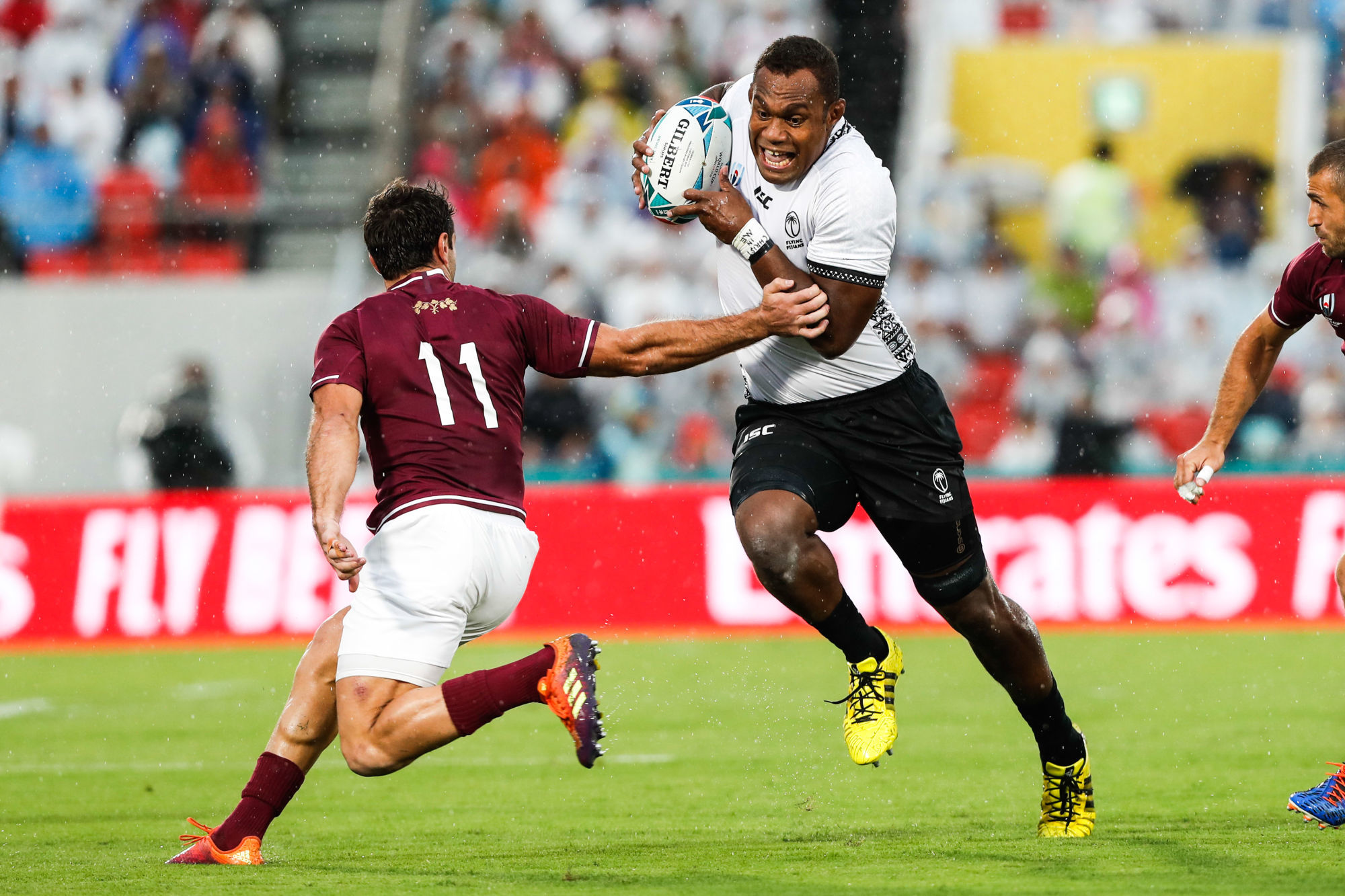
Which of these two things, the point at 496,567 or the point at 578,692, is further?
the point at 496,567

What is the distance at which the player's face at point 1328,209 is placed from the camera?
576 cm

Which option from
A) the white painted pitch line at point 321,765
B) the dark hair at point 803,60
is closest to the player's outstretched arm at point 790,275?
the dark hair at point 803,60

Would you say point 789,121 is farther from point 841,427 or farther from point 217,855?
point 217,855

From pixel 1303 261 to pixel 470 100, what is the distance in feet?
41.7

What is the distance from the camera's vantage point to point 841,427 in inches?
240

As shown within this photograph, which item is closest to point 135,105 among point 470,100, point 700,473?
point 470,100

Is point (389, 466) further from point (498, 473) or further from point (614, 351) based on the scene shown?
point (614, 351)

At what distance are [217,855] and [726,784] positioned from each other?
2.49 m

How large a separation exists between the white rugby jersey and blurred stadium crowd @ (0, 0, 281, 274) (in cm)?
1187

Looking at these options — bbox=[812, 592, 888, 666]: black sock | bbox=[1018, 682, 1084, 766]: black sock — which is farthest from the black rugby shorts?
bbox=[1018, 682, 1084, 766]: black sock

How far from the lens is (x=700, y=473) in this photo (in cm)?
1408

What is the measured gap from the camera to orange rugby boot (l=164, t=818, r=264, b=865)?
225 inches

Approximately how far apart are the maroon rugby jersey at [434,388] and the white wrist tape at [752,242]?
2.00 feet

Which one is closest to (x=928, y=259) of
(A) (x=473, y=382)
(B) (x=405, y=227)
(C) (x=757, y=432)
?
(C) (x=757, y=432)
